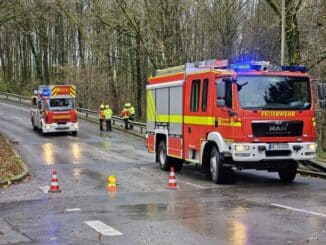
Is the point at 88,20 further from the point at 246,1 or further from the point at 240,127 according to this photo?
the point at 240,127

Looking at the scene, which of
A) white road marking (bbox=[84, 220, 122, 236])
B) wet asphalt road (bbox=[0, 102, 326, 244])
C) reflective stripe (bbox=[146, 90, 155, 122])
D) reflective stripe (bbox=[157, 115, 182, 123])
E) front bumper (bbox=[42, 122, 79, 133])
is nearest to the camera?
wet asphalt road (bbox=[0, 102, 326, 244])

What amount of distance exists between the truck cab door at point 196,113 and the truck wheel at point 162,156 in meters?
1.95

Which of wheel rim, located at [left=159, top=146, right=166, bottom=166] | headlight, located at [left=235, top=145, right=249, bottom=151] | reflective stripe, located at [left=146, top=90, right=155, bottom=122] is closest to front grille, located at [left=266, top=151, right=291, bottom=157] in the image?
headlight, located at [left=235, top=145, right=249, bottom=151]

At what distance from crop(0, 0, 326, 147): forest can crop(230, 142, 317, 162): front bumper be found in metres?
10.3

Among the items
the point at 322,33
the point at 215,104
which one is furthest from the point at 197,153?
the point at 322,33

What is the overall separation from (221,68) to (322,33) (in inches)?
513

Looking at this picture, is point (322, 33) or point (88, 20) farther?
point (88, 20)

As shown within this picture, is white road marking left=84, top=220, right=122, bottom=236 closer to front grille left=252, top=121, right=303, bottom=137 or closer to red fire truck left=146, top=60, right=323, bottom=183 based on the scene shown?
red fire truck left=146, top=60, right=323, bottom=183

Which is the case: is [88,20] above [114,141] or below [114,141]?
above

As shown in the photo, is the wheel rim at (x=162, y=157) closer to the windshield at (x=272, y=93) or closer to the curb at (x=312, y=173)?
the curb at (x=312, y=173)

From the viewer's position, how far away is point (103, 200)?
13227 millimetres

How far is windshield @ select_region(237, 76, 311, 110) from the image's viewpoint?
50.2ft

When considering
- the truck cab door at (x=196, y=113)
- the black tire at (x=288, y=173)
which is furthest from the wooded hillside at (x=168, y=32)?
the black tire at (x=288, y=173)

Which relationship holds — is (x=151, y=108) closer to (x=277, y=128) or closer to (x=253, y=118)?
(x=253, y=118)
